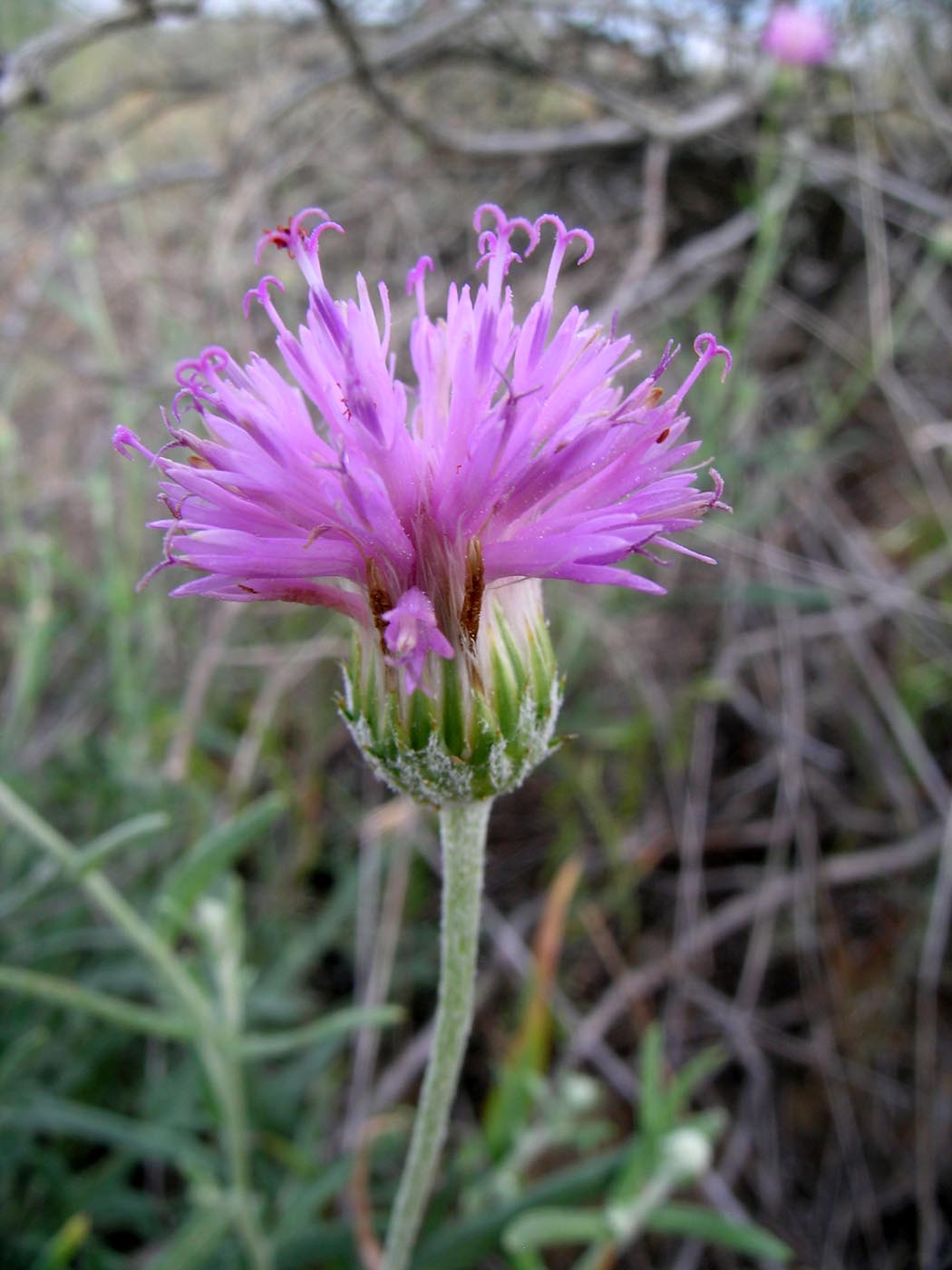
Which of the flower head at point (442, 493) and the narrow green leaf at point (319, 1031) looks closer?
the flower head at point (442, 493)

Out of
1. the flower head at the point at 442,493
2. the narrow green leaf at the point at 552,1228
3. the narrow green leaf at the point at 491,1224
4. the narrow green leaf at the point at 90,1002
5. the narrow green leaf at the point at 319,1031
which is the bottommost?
the narrow green leaf at the point at 491,1224

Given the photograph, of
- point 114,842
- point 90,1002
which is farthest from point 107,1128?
point 114,842

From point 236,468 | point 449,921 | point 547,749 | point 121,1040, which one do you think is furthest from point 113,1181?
point 236,468

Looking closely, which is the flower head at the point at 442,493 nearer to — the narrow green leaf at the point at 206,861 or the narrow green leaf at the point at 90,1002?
the narrow green leaf at the point at 206,861

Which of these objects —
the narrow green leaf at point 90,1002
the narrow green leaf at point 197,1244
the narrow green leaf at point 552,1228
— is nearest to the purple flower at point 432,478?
the narrow green leaf at point 90,1002

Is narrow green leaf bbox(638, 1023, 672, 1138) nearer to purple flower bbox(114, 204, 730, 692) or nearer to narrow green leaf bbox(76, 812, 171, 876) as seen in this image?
narrow green leaf bbox(76, 812, 171, 876)

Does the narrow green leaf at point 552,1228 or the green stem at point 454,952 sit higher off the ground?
the green stem at point 454,952

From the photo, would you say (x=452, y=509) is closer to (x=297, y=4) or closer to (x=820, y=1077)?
(x=820, y=1077)

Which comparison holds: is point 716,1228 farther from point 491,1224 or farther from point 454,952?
point 454,952

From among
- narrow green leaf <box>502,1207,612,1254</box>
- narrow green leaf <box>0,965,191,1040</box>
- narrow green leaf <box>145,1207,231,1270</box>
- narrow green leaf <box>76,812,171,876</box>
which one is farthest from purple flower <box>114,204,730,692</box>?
narrow green leaf <box>145,1207,231,1270</box>
